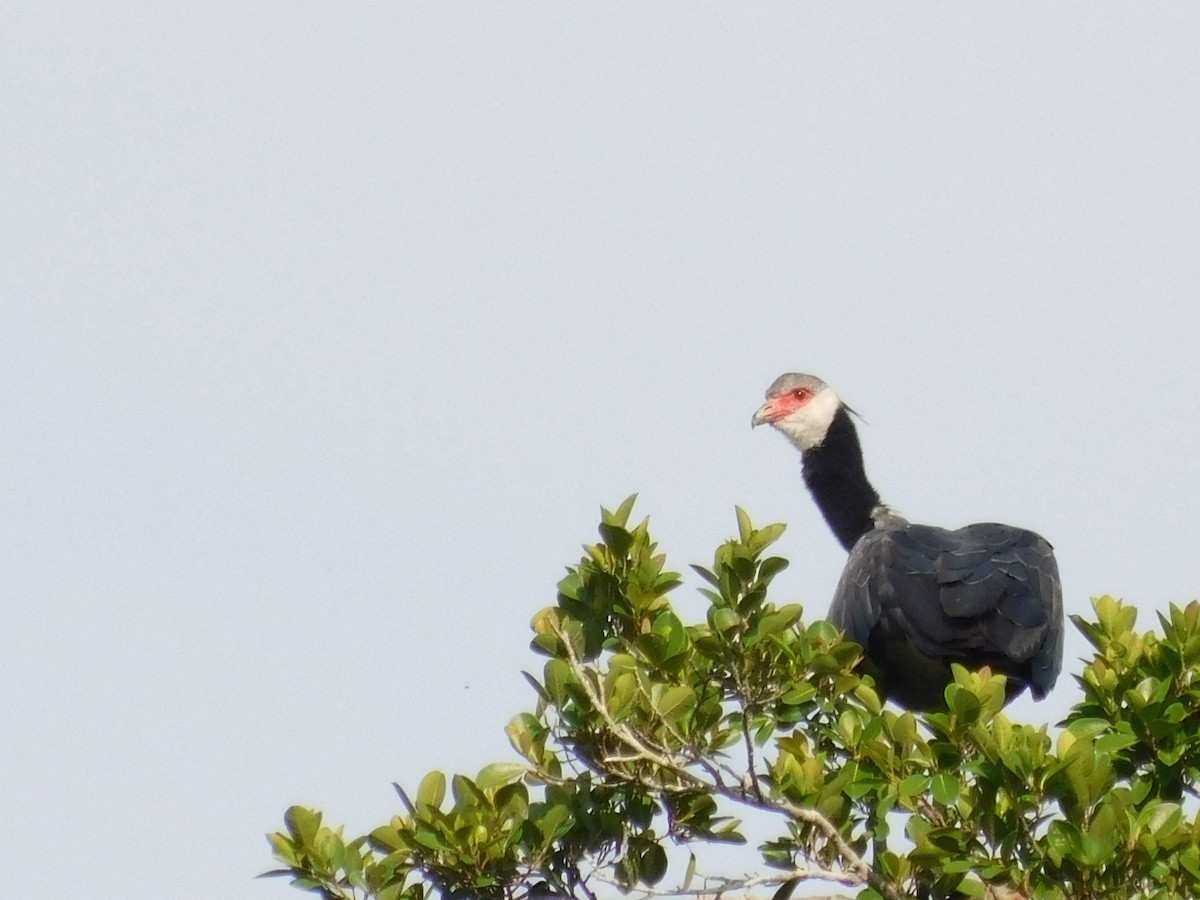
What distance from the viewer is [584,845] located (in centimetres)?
423

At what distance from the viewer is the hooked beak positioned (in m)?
7.39

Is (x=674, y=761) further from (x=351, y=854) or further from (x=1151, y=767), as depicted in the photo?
(x=1151, y=767)

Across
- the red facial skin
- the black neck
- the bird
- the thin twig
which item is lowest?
the thin twig

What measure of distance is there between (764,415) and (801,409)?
158 millimetres

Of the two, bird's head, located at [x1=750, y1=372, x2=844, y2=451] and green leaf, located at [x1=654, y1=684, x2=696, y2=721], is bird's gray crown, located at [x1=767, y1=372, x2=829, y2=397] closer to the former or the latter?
bird's head, located at [x1=750, y1=372, x2=844, y2=451]

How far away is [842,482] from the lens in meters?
7.10

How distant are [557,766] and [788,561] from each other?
2.44ft

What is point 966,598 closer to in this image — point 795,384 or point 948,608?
point 948,608

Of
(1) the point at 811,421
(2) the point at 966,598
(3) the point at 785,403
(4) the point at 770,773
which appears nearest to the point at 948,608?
(2) the point at 966,598

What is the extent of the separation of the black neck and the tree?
2.40m

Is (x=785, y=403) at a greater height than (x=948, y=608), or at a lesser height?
greater

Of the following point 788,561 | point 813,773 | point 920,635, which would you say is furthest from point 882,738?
point 920,635

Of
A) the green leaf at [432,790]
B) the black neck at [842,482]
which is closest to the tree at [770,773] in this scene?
the green leaf at [432,790]

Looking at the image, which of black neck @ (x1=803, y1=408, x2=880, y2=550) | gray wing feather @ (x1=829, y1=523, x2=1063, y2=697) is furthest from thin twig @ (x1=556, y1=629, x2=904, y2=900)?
black neck @ (x1=803, y1=408, x2=880, y2=550)
